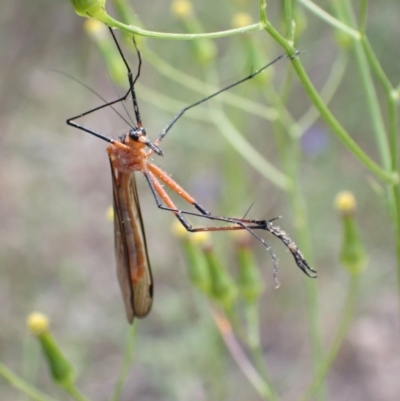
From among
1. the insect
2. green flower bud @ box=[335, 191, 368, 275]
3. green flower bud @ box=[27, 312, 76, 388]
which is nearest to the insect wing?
the insect

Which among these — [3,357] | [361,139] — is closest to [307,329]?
[361,139]

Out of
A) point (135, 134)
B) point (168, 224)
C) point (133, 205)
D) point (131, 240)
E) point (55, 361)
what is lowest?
point (55, 361)

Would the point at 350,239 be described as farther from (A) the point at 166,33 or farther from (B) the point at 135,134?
(A) the point at 166,33

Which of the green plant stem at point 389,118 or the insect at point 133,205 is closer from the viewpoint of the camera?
the green plant stem at point 389,118

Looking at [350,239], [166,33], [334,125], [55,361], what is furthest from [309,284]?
[166,33]

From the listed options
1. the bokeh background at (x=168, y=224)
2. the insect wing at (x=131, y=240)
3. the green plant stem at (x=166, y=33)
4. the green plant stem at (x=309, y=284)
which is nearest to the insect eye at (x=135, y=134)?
the insect wing at (x=131, y=240)

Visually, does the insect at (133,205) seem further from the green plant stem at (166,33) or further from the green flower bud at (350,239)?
the green plant stem at (166,33)
